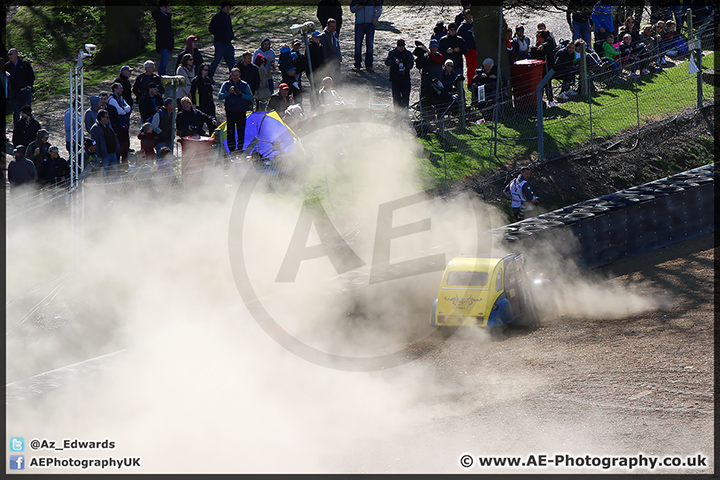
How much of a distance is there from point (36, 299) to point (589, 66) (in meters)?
16.7

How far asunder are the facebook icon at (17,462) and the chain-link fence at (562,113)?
1152 cm

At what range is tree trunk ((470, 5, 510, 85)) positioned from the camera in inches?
849

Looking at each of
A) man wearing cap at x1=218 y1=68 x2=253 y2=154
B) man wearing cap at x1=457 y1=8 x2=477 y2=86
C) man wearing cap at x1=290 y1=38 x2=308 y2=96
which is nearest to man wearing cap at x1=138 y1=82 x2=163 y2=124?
man wearing cap at x1=218 y1=68 x2=253 y2=154

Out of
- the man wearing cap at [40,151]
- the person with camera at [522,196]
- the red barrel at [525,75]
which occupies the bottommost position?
the person with camera at [522,196]

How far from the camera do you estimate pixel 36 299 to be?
1281cm

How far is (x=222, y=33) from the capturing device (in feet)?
67.1

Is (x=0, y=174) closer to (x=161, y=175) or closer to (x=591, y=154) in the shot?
(x=161, y=175)

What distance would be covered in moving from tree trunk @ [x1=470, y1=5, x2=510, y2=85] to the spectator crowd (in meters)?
0.34

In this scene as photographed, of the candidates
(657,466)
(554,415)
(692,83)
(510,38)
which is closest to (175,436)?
(554,415)

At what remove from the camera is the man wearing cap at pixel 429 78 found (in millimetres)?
19391

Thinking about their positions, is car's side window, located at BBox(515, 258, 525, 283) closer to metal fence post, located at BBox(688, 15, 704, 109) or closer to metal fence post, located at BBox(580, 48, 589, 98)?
metal fence post, located at BBox(580, 48, 589, 98)

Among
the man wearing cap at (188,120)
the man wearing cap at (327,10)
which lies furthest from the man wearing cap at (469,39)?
the man wearing cap at (188,120)

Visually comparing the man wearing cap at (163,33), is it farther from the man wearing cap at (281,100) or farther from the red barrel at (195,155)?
the red barrel at (195,155)

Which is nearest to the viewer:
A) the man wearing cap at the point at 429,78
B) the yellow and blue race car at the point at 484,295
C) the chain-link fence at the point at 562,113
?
the yellow and blue race car at the point at 484,295
